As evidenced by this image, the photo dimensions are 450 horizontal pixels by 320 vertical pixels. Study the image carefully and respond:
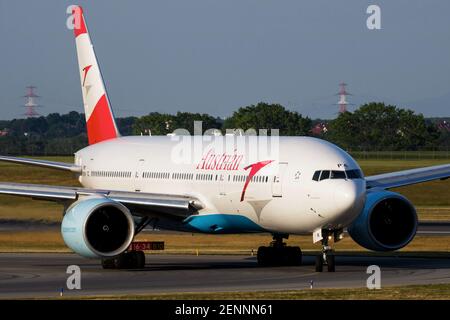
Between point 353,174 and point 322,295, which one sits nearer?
point 322,295

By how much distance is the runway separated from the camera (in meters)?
34.1

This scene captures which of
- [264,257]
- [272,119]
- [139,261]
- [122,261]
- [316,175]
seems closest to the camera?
[316,175]

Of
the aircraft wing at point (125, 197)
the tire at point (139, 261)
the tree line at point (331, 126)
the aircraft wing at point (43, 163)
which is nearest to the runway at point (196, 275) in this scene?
the tire at point (139, 261)

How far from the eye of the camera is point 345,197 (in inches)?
1469

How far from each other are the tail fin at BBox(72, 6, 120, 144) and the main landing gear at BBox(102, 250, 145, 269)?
11.1m

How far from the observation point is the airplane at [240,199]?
127 ft

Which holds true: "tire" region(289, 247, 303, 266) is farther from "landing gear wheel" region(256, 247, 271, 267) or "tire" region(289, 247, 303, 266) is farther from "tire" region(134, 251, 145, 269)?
"tire" region(134, 251, 145, 269)

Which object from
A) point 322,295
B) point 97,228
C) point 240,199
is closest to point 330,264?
A: point 240,199

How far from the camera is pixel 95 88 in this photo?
52.8 metres

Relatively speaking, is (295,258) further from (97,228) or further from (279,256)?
(97,228)

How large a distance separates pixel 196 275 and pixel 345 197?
5.41 meters

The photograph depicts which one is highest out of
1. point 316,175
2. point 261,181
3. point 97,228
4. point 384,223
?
point 316,175

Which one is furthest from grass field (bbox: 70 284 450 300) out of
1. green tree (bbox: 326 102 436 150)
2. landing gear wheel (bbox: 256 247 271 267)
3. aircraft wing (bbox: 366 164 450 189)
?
green tree (bbox: 326 102 436 150)
